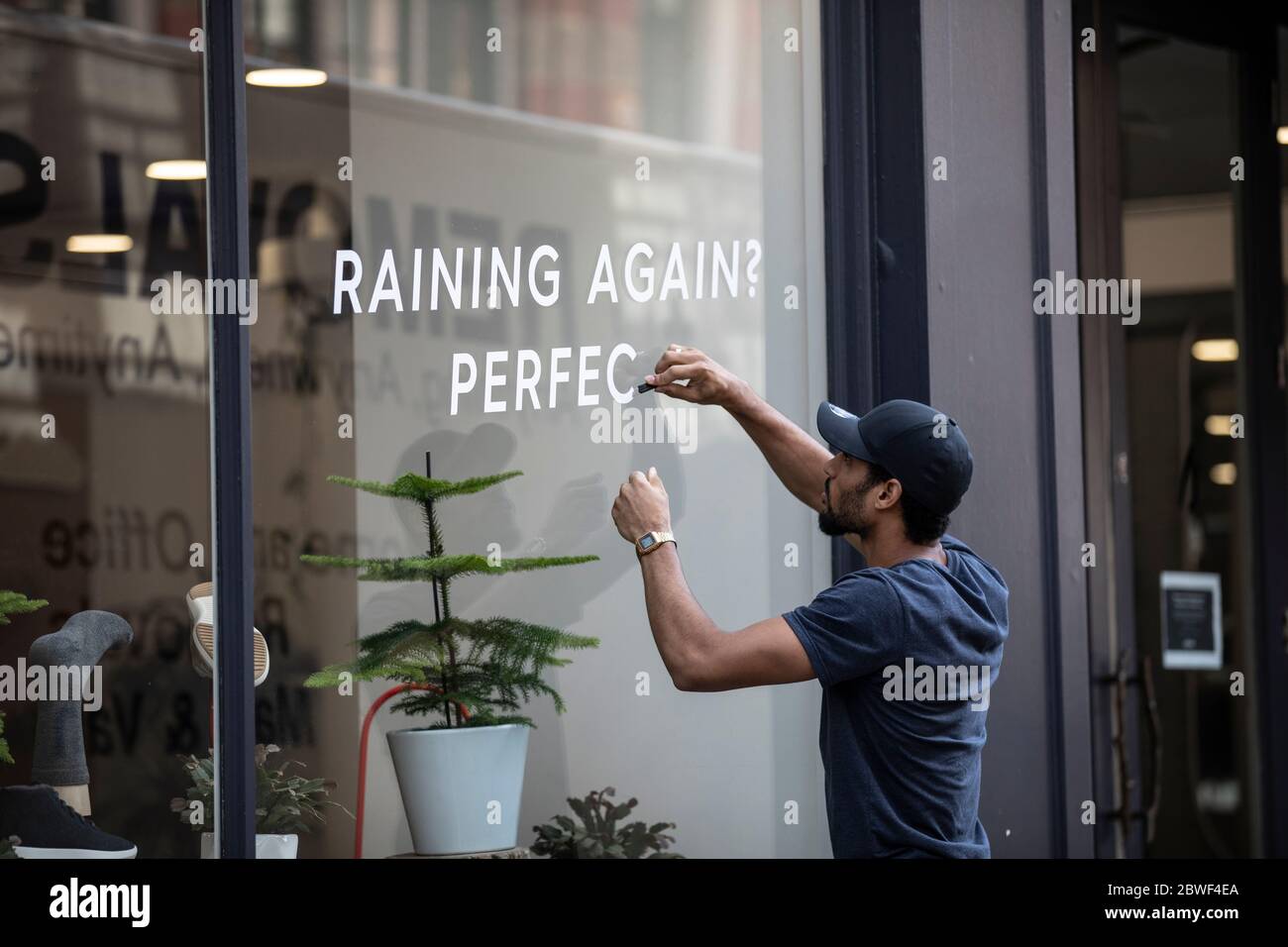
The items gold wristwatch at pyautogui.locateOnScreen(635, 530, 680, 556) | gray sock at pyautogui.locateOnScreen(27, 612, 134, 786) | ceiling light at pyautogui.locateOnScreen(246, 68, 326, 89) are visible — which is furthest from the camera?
ceiling light at pyautogui.locateOnScreen(246, 68, 326, 89)

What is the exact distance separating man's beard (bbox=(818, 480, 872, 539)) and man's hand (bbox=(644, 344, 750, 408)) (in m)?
0.40

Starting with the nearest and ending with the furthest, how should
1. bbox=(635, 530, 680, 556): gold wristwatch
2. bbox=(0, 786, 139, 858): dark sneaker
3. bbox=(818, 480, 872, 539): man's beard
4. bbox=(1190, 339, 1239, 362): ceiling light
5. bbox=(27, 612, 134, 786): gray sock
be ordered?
bbox=(635, 530, 680, 556): gold wristwatch → bbox=(818, 480, 872, 539): man's beard → bbox=(0, 786, 139, 858): dark sneaker → bbox=(27, 612, 134, 786): gray sock → bbox=(1190, 339, 1239, 362): ceiling light

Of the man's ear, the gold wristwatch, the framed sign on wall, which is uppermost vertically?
the man's ear

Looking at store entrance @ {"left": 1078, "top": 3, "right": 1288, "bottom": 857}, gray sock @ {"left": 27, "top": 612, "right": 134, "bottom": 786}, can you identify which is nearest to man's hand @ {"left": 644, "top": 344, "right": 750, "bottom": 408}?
gray sock @ {"left": 27, "top": 612, "right": 134, "bottom": 786}

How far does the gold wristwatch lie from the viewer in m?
3.01

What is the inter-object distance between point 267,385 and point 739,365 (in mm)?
1126

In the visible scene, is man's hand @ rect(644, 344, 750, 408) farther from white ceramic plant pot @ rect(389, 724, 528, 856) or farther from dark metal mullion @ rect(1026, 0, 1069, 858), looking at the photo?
dark metal mullion @ rect(1026, 0, 1069, 858)

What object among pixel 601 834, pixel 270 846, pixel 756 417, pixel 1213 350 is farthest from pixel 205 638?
pixel 1213 350

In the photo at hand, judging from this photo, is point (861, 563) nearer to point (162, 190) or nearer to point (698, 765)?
point (698, 765)

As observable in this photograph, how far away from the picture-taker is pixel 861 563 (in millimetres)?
3908

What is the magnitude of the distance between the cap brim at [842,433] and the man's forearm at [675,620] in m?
0.41

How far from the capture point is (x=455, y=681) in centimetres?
346

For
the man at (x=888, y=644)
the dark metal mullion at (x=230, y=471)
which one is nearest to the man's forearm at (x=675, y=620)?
the man at (x=888, y=644)

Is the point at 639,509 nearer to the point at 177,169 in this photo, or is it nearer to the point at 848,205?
the point at 848,205
